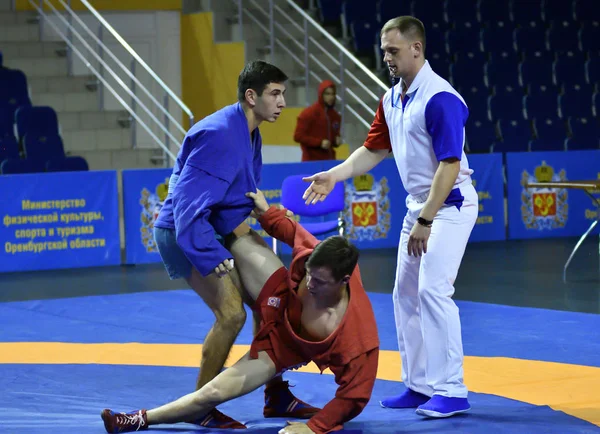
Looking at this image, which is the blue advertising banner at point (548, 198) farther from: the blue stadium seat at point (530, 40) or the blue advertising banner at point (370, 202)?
the blue stadium seat at point (530, 40)

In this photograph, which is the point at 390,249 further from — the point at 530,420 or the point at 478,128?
the point at 530,420

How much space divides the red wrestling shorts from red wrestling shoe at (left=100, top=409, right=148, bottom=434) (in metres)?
0.51

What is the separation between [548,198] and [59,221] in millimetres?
5291

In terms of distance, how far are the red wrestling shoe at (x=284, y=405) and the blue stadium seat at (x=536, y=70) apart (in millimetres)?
10949

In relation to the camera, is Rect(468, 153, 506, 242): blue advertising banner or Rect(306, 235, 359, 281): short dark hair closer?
Rect(306, 235, 359, 281): short dark hair

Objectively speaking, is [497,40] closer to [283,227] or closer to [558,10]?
[558,10]

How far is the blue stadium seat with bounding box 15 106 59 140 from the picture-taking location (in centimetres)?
1135

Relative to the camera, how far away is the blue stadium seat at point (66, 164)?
1102 cm

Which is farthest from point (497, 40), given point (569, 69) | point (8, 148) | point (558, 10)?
point (8, 148)

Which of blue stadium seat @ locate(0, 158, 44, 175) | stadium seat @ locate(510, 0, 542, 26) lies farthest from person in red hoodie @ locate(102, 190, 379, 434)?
stadium seat @ locate(510, 0, 542, 26)

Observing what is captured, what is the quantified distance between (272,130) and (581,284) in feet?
21.2

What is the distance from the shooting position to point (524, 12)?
15.8m

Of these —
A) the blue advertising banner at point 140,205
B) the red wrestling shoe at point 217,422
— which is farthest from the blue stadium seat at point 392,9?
the red wrestling shoe at point 217,422

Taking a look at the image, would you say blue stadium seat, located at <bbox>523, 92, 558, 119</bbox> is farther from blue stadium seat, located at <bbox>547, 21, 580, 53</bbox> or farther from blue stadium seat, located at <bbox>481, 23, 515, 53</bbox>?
blue stadium seat, located at <bbox>547, 21, 580, 53</bbox>
